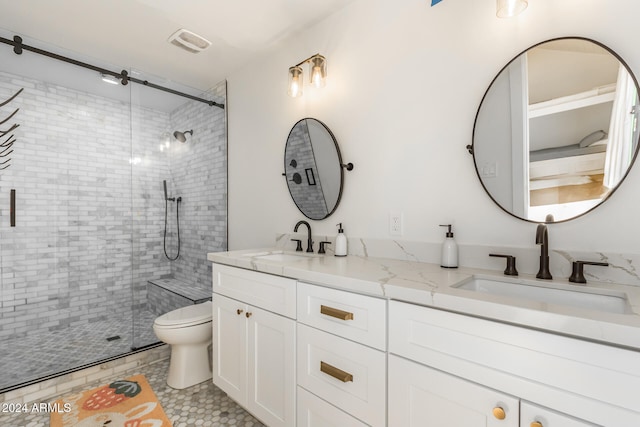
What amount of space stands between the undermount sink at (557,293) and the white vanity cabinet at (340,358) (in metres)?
0.37

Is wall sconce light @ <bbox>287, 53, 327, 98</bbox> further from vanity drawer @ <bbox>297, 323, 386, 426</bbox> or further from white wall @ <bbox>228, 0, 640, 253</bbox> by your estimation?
vanity drawer @ <bbox>297, 323, 386, 426</bbox>

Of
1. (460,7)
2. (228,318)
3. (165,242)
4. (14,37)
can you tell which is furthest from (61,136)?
(460,7)

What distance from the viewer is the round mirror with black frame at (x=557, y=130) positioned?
1107 mm

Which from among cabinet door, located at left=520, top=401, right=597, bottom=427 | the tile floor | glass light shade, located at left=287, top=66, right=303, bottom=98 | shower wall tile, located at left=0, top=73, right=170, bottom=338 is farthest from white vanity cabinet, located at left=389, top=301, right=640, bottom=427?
shower wall tile, located at left=0, top=73, right=170, bottom=338

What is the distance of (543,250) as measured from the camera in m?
1.17

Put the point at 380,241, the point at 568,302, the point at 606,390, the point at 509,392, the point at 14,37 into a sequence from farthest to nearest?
the point at 14,37 → the point at 380,241 → the point at 568,302 → the point at 509,392 → the point at 606,390

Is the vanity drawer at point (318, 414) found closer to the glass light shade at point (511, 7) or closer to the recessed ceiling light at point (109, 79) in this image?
the glass light shade at point (511, 7)

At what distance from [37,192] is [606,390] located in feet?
12.4

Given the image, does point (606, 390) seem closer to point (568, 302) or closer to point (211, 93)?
point (568, 302)

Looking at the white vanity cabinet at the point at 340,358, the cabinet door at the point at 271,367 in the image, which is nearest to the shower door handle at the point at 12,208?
the cabinet door at the point at 271,367

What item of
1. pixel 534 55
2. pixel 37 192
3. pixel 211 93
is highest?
pixel 211 93

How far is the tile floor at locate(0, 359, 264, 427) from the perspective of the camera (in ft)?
5.63

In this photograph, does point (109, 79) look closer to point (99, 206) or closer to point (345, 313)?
point (99, 206)

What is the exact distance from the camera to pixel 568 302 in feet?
3.53
